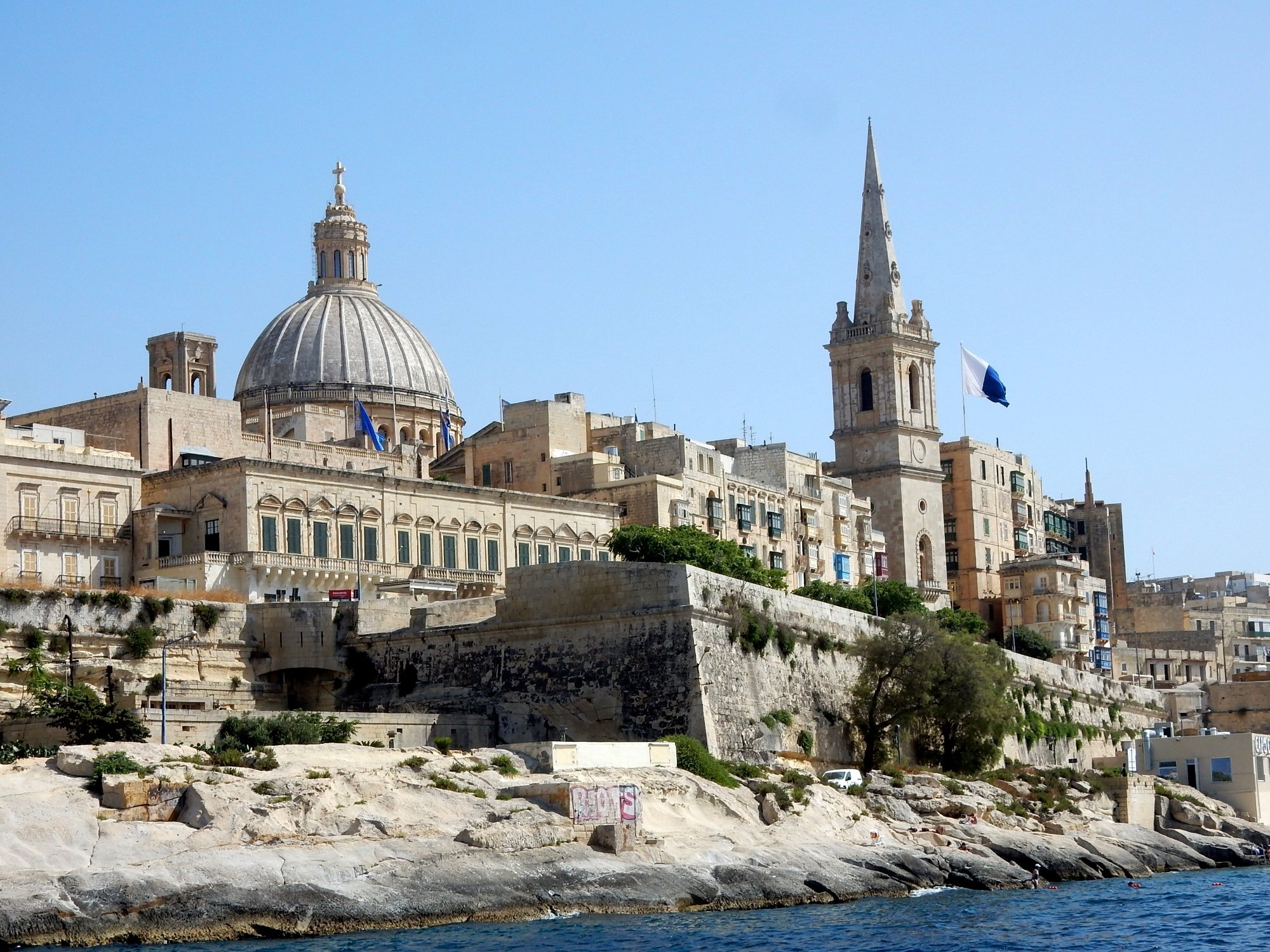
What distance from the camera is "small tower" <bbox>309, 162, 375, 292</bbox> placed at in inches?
3735

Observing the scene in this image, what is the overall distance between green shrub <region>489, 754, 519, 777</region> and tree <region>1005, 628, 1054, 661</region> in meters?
46.2

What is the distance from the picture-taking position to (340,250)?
313ft

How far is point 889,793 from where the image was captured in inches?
1876

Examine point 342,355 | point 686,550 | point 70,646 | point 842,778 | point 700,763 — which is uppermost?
point 342,355

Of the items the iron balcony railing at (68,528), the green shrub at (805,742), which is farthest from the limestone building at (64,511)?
the green shrub at (805,742)

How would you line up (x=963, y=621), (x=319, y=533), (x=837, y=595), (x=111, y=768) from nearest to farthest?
(x=111, y=768), (x=319, y=533), (x=837, y=595), (x=963, y=621)

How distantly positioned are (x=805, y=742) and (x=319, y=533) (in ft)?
51.5

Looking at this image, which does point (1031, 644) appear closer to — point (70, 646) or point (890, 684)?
point (890, 684)

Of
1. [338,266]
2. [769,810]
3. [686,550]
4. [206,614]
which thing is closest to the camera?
[769,810]

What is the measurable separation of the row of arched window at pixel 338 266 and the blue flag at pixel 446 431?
9.20m

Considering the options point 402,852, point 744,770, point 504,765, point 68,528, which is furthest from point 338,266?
point 402,852

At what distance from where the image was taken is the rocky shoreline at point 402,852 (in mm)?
33531

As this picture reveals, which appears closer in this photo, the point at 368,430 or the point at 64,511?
the point at 64,511

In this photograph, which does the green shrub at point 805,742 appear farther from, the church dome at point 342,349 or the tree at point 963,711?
the church dome at point 342,349
